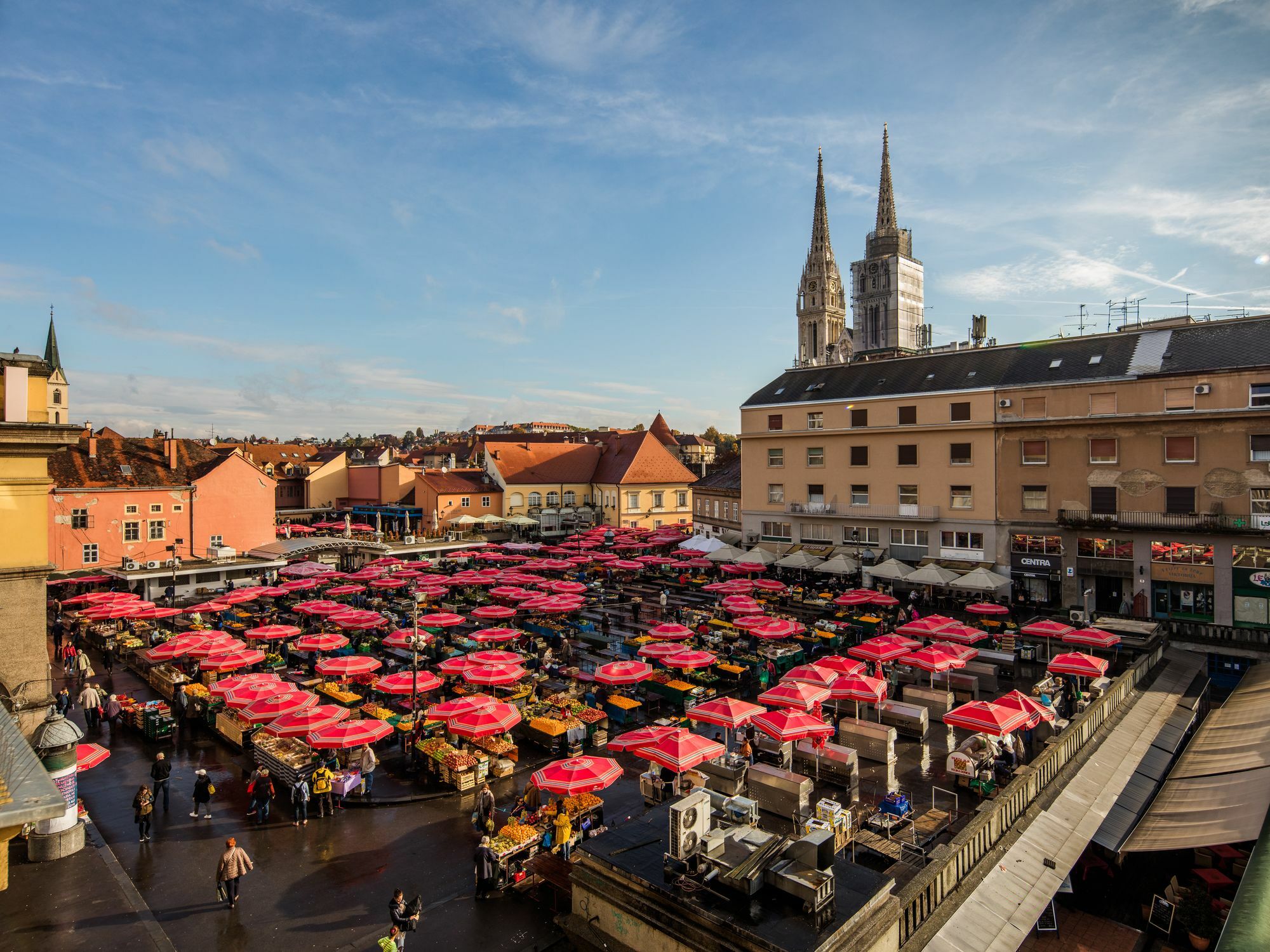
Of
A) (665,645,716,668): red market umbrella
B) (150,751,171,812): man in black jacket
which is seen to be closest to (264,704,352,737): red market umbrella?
(150,751,171,812): man in black jacket

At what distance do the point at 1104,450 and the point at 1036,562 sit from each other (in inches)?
259

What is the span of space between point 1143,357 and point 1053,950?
3279 cm

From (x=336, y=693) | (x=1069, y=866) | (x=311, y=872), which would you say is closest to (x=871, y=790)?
(x=1069, y=866)

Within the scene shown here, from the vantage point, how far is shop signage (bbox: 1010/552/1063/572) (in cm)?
3684

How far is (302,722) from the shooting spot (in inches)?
691

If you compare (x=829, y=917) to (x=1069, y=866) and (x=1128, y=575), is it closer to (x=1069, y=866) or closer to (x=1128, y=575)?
(x=1069, y=866)

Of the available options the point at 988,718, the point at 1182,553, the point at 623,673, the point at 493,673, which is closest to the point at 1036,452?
the point at 1182,553

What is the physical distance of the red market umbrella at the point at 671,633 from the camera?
89.2ft

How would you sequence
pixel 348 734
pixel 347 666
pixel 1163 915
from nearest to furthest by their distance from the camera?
pixel 1163 915 → pixel 348 734 → pixel 347 666

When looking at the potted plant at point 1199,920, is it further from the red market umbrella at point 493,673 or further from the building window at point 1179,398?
the building window at point 1179,398

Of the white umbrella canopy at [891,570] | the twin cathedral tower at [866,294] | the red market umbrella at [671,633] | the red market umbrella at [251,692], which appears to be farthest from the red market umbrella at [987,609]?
the twin cathedral tower at [866,294]

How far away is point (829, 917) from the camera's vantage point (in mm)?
7809

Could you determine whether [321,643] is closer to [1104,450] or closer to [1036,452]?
[1036,452]

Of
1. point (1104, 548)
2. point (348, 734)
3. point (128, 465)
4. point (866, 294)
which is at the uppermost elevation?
point (866, 294)
